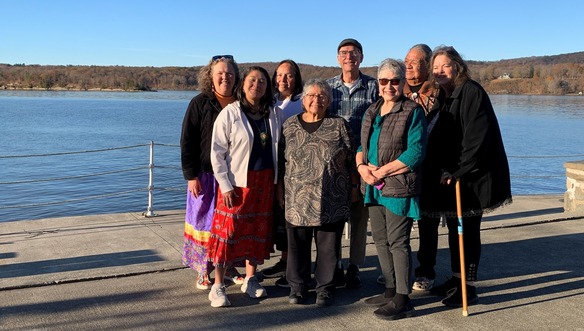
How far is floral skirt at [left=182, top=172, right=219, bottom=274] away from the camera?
14.1 feet

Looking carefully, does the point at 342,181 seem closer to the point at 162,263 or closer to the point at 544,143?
the point at 162,263

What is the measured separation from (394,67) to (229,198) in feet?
4.64

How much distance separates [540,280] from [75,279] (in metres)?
3.63

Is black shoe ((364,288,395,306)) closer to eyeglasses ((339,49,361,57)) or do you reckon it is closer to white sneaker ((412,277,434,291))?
white sneaker ((412,277,434,291))

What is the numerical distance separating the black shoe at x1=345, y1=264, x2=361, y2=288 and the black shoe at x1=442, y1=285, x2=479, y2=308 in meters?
0.68

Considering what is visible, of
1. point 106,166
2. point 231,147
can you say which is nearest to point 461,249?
point 231,147

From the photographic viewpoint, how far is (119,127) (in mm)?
40125

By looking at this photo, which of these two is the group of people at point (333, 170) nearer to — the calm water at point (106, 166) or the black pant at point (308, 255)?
the black pant at point (308, 255)

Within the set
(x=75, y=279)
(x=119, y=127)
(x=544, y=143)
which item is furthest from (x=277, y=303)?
(x=119, y=127)

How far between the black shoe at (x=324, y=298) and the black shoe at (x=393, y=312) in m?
0.34

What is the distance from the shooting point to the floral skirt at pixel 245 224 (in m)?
4.17

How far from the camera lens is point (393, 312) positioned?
3920 millimetres

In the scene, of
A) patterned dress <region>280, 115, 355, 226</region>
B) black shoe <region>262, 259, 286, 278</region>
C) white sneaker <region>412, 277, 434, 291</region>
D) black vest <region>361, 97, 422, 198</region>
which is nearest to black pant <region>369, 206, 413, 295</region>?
black vest <region>361, 97, 422, 198</region>

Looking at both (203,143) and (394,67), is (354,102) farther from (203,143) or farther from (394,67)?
(203,143)
